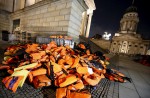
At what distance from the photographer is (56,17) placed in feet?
21.2

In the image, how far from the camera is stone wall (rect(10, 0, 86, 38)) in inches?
237

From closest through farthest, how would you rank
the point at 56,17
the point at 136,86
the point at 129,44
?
the point at 136,86
the point at 56,17
the point at 129,44

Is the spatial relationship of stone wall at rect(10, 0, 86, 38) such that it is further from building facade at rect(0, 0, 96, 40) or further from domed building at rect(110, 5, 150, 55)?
domed building at rect(110, 5, 150, 55)

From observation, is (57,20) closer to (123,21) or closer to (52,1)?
(52,1)

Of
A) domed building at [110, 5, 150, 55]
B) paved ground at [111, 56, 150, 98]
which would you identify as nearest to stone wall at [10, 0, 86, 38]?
paved ground at [111, 56, 150, 98]

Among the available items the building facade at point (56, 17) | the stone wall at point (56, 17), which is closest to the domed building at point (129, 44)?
the building facade at point (56, 17)

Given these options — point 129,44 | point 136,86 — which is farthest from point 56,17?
point 129,44

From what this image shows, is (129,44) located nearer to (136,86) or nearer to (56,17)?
(56,17)

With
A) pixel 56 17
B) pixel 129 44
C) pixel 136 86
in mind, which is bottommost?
pixel 136 86

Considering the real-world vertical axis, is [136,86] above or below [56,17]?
below

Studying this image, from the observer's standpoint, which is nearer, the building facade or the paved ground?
the paved ground

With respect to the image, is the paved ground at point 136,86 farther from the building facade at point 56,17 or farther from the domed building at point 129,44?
the domed building at point 129,44

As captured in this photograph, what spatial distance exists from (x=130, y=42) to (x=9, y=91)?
2338 inches

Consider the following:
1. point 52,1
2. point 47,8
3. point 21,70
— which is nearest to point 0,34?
point 47,8
